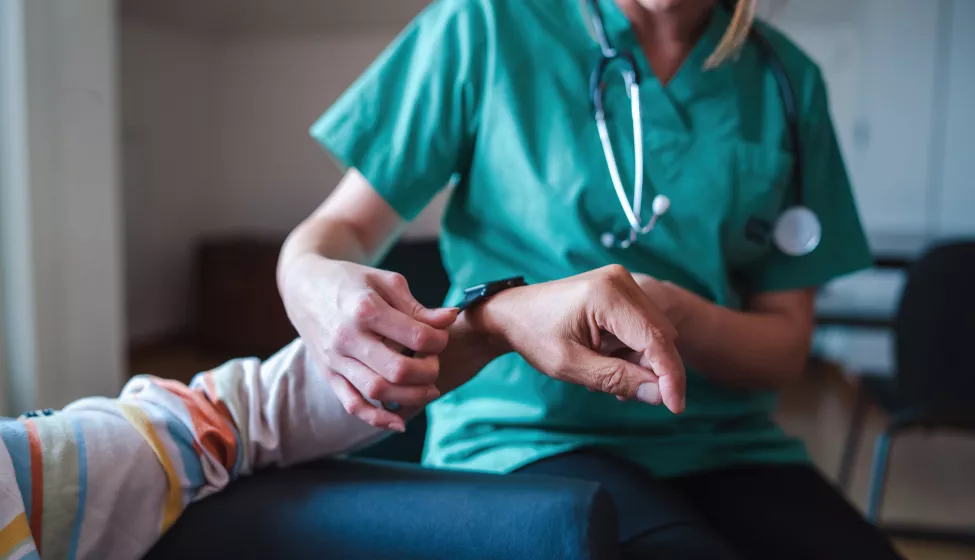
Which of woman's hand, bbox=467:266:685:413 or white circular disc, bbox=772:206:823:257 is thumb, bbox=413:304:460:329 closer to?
woman's hand, bbox=467:266:685:413

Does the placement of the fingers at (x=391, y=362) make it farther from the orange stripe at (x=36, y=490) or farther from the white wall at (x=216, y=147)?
the white wall at (x=216, y=147)

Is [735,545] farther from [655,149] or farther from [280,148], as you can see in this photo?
[280,148]

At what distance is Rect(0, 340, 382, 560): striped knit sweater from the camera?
63cm

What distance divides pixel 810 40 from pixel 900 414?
2.73m

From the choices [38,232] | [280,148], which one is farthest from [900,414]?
[280,148]

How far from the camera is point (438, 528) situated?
623 millimetres

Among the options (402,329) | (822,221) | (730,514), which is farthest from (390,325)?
(822,221)

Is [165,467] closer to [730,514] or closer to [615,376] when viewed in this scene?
[615,376]

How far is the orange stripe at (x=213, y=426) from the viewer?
2.33ft

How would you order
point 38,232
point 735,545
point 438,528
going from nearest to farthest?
point 438,528 → point 735,545 → point 38,232

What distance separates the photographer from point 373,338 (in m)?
0.67

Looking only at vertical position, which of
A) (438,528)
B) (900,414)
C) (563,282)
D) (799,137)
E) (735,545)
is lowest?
(900,414)

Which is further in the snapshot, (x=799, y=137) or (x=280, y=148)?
(x=280, y=148)

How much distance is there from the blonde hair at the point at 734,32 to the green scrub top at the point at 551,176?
1 centimetres
